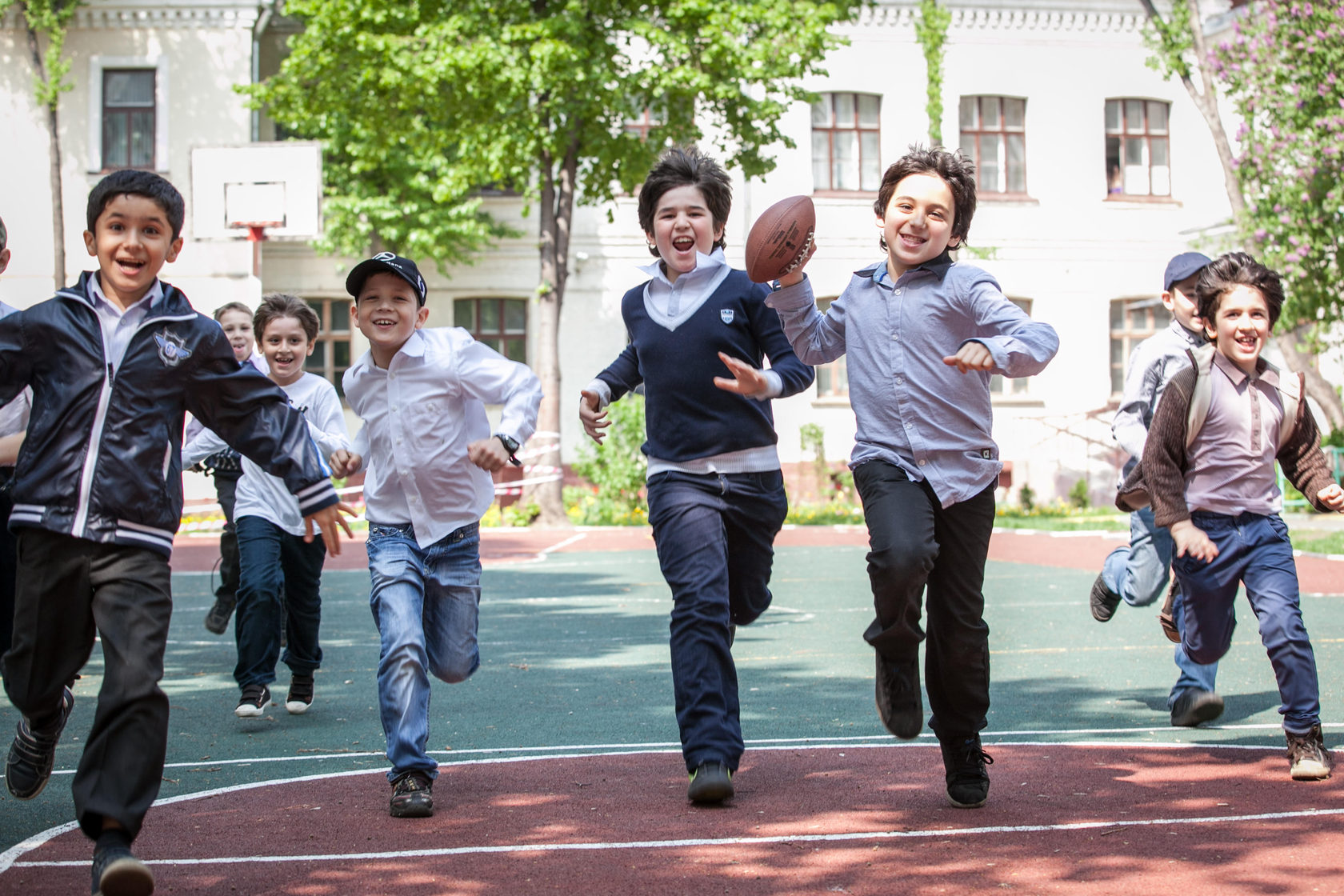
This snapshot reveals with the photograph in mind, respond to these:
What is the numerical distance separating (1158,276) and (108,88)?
22.3 metres

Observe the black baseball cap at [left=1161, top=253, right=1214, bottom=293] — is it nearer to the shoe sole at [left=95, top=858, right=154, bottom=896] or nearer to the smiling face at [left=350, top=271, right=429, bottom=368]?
the smiling face at [left=350, top=271, right=429, bottom=368]

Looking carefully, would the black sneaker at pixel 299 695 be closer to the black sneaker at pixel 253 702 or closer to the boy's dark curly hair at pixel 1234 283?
the black sneaker at pixel 253 702

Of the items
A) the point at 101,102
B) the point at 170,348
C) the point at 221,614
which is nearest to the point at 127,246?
the point at 170,348

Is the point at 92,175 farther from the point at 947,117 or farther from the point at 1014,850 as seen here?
the point at 1014,850

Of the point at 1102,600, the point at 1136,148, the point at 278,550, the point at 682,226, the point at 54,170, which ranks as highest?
the point at 1136,148

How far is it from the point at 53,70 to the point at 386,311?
27.3 m

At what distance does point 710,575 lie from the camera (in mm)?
5359

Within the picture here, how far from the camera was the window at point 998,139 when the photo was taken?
108ft

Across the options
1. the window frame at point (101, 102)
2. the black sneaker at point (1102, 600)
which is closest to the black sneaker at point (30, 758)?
the black sneaker at point (1102, 600)

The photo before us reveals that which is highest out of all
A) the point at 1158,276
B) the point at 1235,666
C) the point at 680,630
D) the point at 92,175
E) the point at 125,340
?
the point at 92,175

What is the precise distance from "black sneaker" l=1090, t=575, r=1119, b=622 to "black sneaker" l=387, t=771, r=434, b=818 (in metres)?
4.06

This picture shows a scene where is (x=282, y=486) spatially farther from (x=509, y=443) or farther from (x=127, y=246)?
(x=127, y=246)

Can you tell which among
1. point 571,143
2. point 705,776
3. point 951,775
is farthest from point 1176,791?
point 571,143

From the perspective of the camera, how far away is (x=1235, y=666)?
8.66 meters
